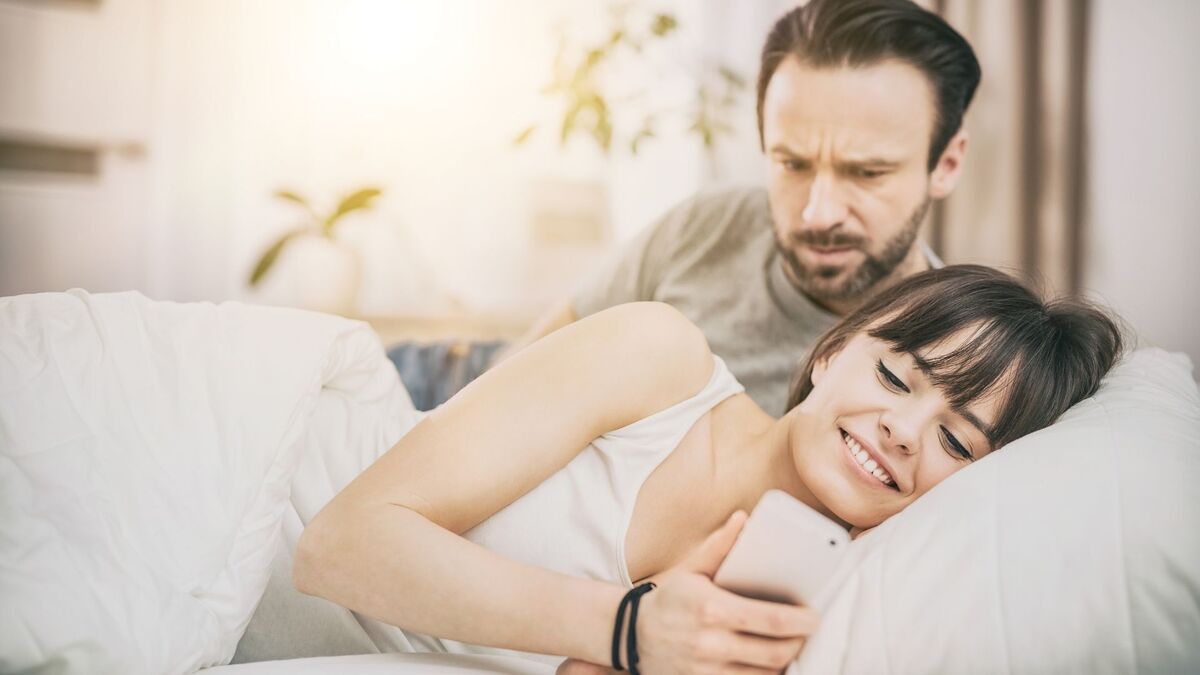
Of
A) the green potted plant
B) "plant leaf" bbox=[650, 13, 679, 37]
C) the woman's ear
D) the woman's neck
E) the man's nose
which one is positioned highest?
"plant leaf" bbox=[650, 13, 679, 37]

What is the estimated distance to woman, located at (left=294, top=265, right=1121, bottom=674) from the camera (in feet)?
2.69

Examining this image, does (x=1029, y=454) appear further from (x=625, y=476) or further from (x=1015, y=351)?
(x=625, y=476)

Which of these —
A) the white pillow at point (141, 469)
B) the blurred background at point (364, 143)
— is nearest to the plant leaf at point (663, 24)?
the blurred background at point (364, 143)

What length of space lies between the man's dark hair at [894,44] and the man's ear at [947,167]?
17mm

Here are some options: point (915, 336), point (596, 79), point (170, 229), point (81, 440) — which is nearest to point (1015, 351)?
point (915, 336)

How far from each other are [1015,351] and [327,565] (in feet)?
2.42

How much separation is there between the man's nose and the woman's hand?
0.98m

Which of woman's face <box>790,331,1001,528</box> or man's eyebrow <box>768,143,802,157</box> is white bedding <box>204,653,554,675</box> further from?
man's eyebrow <box>768,143,802,157</box>

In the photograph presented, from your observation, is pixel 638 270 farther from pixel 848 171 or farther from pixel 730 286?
pixel 848 171

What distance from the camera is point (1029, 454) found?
31.4 inches

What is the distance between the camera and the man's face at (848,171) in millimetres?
1623

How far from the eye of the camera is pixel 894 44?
5.40 ft

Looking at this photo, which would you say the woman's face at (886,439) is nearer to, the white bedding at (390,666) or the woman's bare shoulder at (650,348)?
the woman's bare shoulder at (650,348)

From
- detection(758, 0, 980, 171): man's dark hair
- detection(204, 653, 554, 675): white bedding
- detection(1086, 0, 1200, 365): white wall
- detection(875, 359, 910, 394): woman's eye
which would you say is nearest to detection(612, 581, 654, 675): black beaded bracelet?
detection(204, 653, 554, 675): white bedding
